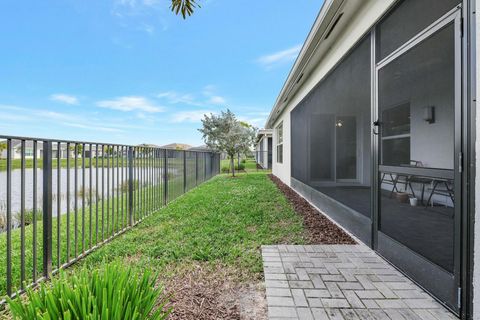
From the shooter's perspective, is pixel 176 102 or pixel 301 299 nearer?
pixel 301 299

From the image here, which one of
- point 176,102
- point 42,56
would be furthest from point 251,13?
point 176,102

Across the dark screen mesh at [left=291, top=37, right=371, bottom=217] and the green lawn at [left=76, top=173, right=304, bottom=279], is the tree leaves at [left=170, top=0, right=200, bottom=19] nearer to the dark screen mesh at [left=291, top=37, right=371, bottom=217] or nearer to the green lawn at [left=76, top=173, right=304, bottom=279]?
the dark screen mesh at [left=291, top=37, right=371, bottom=217]

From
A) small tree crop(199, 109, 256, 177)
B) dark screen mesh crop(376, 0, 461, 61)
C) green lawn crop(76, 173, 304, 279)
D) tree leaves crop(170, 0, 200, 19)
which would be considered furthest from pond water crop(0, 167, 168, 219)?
small tree crop(199, 109, 256, 177)

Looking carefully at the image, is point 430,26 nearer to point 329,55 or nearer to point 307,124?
point 329,55

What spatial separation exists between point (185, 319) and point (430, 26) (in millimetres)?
3020

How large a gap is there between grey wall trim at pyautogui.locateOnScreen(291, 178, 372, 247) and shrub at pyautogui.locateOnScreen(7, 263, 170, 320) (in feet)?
9.35

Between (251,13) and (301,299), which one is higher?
(251,13)

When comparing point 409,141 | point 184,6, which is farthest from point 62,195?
point 409,141

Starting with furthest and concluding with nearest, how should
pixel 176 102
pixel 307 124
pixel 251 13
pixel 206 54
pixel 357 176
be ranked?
pixel 176 102 < pixel 206 54 < pixel 251 13 < pixel 307 124 < pixel 357 176

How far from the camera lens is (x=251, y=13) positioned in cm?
1060

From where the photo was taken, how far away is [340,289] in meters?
2.31

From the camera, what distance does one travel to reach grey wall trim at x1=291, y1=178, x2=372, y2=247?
11.2 feet

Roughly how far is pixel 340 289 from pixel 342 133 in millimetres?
2893

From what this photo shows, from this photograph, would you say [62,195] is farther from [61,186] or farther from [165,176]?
[165,176]
